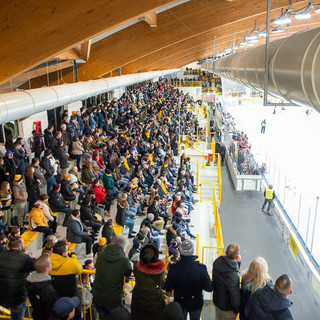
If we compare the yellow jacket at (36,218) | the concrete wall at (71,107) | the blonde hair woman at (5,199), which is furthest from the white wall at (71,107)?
the yellow jacket at (36,218)

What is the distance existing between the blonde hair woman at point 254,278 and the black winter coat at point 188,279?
412 millimetres

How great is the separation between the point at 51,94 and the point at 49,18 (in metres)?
2.59

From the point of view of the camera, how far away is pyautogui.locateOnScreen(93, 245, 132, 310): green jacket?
4.34 m

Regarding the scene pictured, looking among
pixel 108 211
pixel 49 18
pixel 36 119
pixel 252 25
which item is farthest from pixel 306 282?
pixel 252 25

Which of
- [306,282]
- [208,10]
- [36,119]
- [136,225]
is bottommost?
[306,282]

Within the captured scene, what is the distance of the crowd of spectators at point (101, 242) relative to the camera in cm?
417

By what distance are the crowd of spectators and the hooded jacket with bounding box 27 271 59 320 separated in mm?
11

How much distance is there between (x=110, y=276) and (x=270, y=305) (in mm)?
1773

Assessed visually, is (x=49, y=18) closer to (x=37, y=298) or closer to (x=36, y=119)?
(x=37, y=298)

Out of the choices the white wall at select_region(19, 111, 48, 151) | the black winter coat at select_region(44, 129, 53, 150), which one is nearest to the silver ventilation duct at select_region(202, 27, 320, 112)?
the black winter coat at select_region(44, 129, 53, 150)

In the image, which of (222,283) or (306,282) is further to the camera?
(306,282)

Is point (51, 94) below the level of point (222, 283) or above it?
above

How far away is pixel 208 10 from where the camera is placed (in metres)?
12.2

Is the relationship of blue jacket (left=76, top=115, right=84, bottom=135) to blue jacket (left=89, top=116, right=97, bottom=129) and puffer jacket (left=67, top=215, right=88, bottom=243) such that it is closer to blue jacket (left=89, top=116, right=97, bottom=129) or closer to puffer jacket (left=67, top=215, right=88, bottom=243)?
blue jacket (left=89, top=116, right=97, bottom=129)
